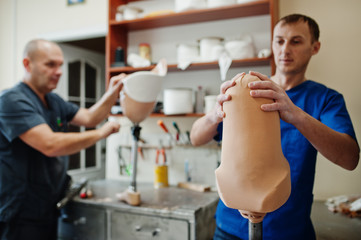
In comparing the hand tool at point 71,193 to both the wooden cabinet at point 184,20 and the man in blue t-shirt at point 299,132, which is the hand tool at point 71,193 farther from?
the man in blue t-shirt at point 299,132

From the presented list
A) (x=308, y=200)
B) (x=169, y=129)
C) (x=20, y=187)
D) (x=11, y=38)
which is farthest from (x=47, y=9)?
(x=308, y=200)

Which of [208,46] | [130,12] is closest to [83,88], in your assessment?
[130,12]

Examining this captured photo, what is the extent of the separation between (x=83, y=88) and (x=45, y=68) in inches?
70.9

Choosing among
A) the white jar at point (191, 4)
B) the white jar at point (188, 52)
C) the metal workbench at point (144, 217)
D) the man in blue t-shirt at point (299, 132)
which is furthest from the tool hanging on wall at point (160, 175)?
the white jar at point (191, 4)

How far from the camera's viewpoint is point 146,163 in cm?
246

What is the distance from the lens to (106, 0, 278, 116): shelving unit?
197cm

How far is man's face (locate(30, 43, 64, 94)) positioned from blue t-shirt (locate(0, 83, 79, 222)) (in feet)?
0.24

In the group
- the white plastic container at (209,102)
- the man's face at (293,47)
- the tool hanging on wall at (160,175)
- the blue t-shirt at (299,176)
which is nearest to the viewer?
the blue t-shirt at (299,176)

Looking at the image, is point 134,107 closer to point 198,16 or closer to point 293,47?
point 293,47

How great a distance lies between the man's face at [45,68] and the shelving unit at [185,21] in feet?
1.65

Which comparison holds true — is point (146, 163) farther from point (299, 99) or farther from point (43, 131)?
point (299, 99)

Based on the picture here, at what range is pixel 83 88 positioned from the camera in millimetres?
Answer: 3605

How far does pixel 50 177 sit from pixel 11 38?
6.52ft

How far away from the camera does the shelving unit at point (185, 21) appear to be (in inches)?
77.4
